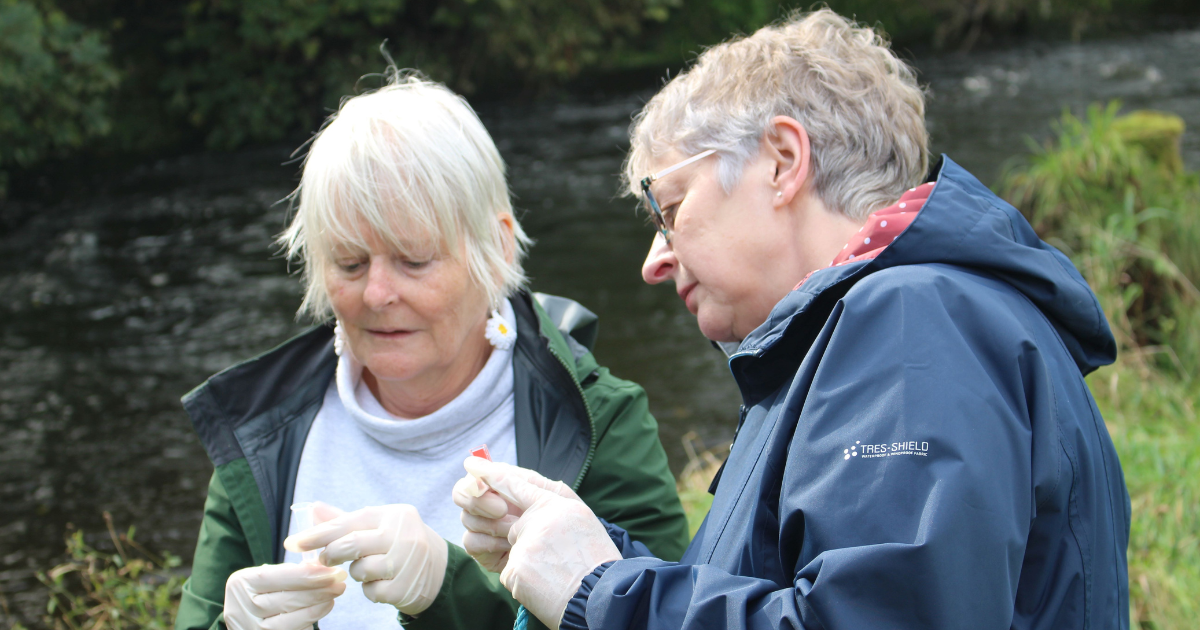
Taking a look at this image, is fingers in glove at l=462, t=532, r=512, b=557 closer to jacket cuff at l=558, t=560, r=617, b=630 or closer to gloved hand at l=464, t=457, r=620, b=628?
gloved hand at l=464, t=457, r=620, b=628

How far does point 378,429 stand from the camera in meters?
2.04

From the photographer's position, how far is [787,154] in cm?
153

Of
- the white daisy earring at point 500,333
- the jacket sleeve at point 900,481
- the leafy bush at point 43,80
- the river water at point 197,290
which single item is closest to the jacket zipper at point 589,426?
the white daisy earring at point 500,333

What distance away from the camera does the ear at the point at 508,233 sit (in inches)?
85.9

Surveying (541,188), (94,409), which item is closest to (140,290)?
(94,409)

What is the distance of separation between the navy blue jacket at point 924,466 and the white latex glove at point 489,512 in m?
0.29

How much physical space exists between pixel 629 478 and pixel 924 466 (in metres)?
1.02

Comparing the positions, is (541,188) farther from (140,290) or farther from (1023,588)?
(1023,588)

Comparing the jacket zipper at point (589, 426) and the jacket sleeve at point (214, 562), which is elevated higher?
the jacket zipper at point (589, 426)

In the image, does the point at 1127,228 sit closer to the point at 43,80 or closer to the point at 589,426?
the point at 589,426

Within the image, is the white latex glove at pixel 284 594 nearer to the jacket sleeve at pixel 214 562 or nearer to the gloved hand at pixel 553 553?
the jacket sleeve at pixel 214 562

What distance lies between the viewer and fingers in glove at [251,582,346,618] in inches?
65.9

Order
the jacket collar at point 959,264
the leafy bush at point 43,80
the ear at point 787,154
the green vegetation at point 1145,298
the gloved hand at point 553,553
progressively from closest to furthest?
the jacket collar at point 959,264, the gloved hand at point 553,553, the ear at point 787,154, the green vegetation at point 1145,298, the leafy bush at point 43,80

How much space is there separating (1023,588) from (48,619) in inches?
141
